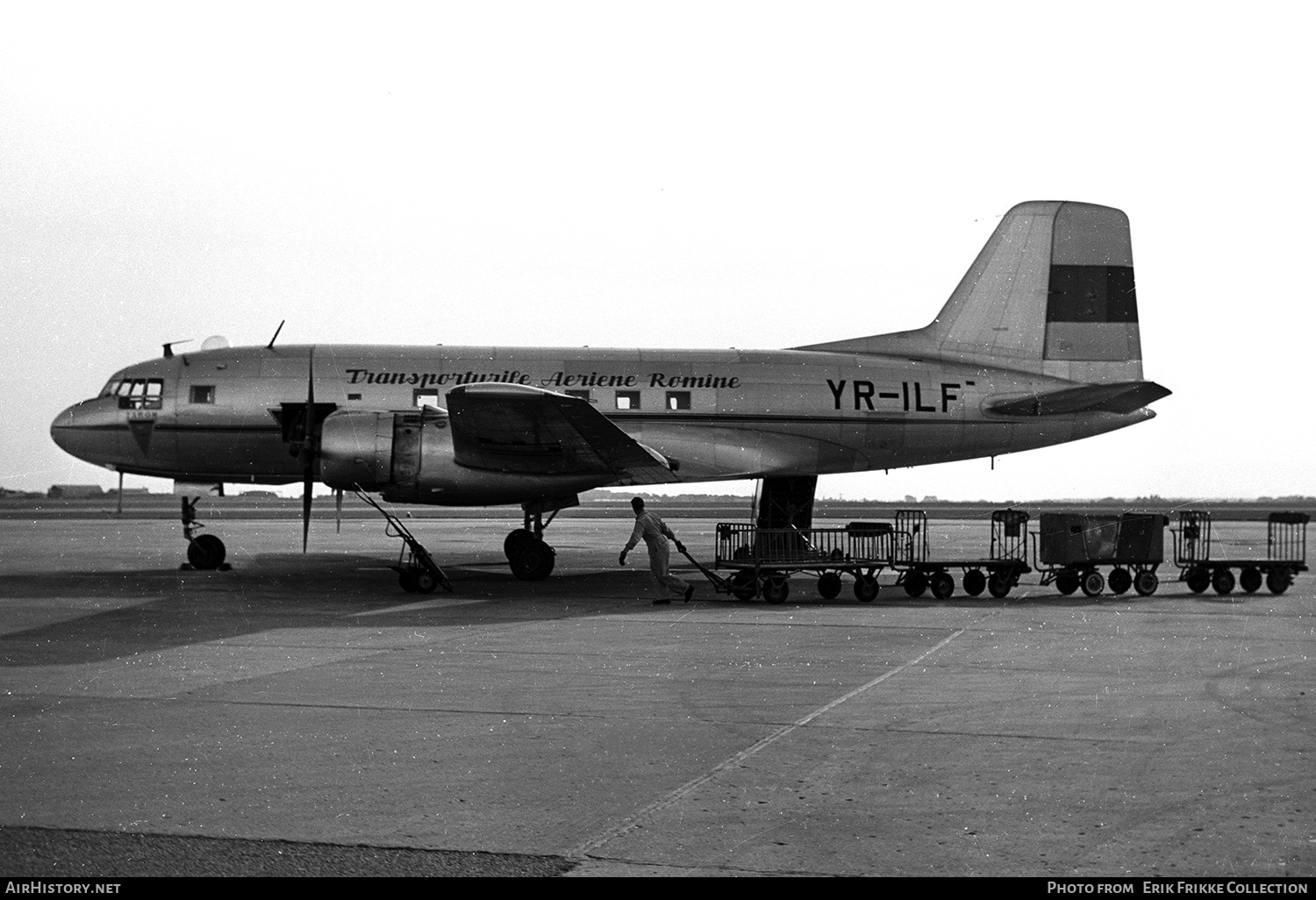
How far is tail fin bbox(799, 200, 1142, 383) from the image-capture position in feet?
85.3

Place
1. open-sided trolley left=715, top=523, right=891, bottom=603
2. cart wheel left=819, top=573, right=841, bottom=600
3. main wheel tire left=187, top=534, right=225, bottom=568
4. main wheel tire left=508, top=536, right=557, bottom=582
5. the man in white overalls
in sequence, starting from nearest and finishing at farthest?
the man in white overalls < open-sided trolley left=715, top=523, right=891, bottom=603 < cart wheel left=819, top=573, right=841, bottom=600 < main wheel tire left=508, top=536, right=557, bottom=582 < main wheel tire left=187, top=534, right=225, bottom=568

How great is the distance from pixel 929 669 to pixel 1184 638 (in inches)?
170

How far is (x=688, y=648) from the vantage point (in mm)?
13508

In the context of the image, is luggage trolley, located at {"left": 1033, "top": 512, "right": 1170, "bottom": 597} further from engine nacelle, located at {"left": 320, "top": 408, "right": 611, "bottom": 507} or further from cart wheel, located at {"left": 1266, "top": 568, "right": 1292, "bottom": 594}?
engine nacelle, located at {"left": 320, "top": 408, "right": 611, "bottom": 507}

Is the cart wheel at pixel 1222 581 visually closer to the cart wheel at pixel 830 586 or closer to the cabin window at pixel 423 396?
the cart wheel at pixel 830 586

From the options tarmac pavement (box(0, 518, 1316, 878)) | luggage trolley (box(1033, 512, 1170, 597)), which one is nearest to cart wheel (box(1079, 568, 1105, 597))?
luggage trolley (box(1033, 512, 1170, 597))

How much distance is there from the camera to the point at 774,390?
24.9 metres

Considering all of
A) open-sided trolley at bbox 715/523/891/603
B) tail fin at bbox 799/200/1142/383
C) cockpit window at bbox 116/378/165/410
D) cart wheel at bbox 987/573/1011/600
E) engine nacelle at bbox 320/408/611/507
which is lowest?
cart wheel at bbox 987/573/1011/600

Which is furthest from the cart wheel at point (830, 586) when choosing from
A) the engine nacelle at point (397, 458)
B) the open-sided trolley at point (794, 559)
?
the engine nacelle at point (397, 458)

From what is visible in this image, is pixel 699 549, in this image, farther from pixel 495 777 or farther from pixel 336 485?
pixel 495 777

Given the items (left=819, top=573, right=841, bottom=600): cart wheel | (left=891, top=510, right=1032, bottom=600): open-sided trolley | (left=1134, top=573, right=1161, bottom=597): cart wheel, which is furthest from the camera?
(left=1134, top=573, right=1161, bottom=597): cart wheel

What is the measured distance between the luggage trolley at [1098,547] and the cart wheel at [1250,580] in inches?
61.0

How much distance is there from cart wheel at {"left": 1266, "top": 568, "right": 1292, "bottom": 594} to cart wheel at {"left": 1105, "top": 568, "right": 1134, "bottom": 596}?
2285 millimetres

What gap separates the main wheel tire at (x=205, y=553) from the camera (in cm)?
2434
